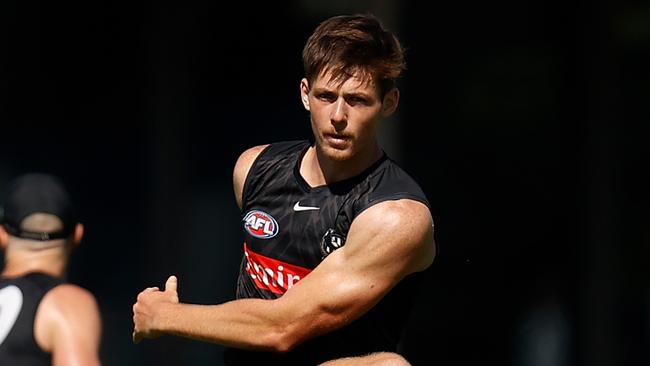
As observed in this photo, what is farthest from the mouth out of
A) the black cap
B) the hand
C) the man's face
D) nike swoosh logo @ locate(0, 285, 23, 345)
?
nike swoosh logo @ locate(0, 285, 23, 345)

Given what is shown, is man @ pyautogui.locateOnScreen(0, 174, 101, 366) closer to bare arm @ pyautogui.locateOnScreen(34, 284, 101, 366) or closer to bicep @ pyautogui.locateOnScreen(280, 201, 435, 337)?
bare arm @ pyautogui.locateOnScreen(34, 284, 101, 366)

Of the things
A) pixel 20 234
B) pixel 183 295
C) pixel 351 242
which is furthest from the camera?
pixel 183 295

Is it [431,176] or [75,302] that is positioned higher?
[75,302]

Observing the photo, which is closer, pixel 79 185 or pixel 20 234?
pixel 20 234

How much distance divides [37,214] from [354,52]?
1.25 meters

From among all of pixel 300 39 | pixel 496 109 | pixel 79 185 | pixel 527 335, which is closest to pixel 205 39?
pixel 300 39

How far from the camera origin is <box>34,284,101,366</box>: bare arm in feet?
16.0

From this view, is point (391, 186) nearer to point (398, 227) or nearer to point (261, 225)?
point (398, 227)

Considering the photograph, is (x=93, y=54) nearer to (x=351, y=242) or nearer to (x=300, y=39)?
(x=300, y=39)

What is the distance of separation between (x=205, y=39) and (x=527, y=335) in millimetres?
2689

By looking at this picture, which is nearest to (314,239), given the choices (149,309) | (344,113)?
(344,113)

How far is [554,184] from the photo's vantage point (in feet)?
29.4

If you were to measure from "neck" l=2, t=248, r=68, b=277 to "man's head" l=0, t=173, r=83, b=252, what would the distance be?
0.04 metres

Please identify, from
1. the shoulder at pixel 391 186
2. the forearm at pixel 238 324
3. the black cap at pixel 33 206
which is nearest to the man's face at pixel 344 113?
the shoulder at pixel 391 186
